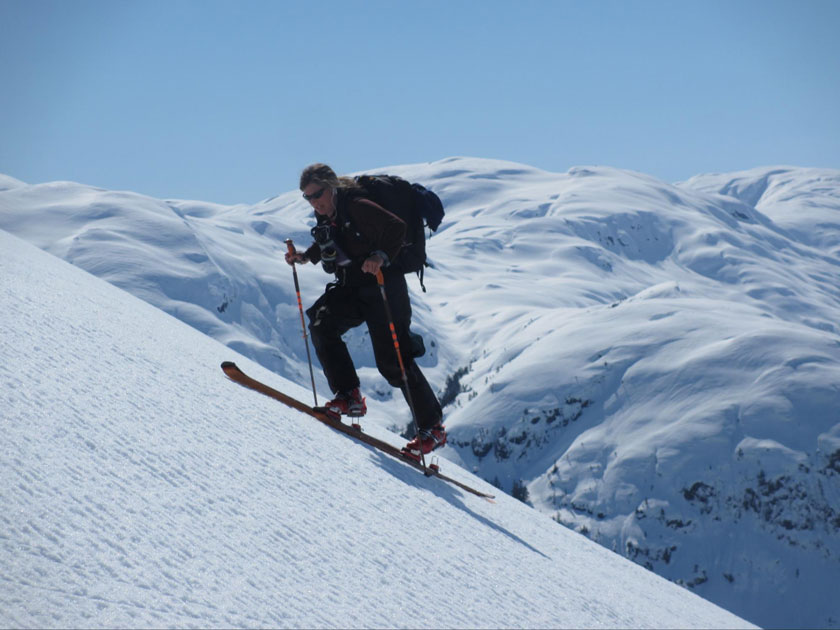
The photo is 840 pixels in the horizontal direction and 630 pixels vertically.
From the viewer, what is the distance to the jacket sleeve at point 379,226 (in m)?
5.55

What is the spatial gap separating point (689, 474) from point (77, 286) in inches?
4070

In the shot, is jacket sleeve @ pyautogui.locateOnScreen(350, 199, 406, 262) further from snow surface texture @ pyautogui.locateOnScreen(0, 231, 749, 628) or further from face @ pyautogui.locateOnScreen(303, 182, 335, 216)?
snow surface texture @ pyautogui.locateOnScreen(0, 231, 749, 628)

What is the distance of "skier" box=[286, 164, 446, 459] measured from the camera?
5602mm

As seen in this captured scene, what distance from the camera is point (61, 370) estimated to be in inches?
152

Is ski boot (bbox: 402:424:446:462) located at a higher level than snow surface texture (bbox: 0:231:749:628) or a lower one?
higher

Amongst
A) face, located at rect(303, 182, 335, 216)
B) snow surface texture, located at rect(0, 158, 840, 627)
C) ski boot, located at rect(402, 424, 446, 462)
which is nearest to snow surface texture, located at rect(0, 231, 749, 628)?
ski boot, located at rect(402, 424, 446, 462)

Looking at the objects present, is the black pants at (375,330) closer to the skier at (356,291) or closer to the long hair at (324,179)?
the skier at (356,291)

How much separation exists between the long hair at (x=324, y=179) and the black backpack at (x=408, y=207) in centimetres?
12

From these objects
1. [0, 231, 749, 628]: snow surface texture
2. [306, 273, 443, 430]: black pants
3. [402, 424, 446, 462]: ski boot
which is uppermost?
[306, 273, 443, 430]: black pants

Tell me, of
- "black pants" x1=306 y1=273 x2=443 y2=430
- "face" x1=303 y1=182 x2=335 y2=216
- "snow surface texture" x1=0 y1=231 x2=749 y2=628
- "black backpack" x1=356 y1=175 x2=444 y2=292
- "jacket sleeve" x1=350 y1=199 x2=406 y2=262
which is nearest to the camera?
"snow surface texture" x1=0 y1=231 x2=749 y2=628

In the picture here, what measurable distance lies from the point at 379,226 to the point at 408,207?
48 centimetres

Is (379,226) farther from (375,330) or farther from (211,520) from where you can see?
(211,520)

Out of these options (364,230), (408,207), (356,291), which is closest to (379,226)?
(364,230)

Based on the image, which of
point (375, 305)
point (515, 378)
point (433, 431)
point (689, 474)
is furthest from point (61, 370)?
point (515, 378)
